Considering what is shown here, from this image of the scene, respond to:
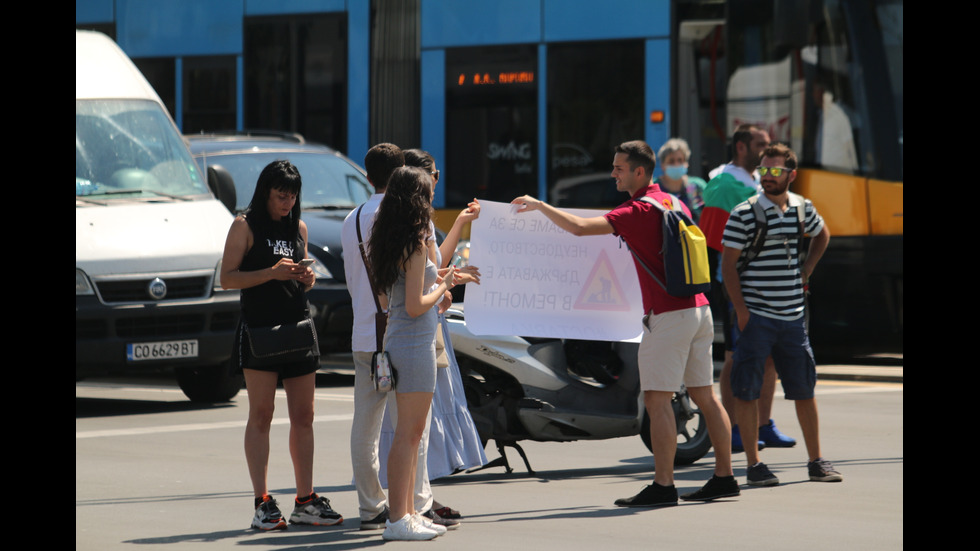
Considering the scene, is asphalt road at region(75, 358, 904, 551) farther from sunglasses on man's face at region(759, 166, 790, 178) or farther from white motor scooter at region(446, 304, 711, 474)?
sunglasses on man's face at region(759, 166, 790, 178)

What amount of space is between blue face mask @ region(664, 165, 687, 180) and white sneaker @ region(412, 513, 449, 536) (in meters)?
4.82

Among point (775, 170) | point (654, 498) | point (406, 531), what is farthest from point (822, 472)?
point (406, 531)

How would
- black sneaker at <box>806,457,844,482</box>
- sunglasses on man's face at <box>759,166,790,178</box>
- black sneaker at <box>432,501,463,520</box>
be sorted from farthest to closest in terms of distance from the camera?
sunglasses on man's face at <box>759,166,790,178</box> < black sneaker at <box>806,457,844,482</box> < black sneaker at <box>432,501,463,520</box>

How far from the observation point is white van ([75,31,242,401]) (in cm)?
1078

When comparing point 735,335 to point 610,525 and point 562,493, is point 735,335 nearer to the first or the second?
point 562,493

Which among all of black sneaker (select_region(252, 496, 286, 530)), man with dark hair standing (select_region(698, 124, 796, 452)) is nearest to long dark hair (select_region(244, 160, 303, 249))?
black sneaker (select_region(252, 496, 286, 530))

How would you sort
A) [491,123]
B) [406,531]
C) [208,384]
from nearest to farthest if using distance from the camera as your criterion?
[406,531] < [208,384] < [491,123]

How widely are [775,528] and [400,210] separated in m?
2.18

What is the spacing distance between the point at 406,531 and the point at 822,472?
2.66 m

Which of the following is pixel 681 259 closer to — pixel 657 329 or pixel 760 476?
pixel 657 329

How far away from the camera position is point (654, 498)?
284 inches

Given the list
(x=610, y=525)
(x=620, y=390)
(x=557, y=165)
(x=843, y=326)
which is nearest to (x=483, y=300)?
(x=620, y=390)

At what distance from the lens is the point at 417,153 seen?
22.2 ft

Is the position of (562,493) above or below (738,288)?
below
